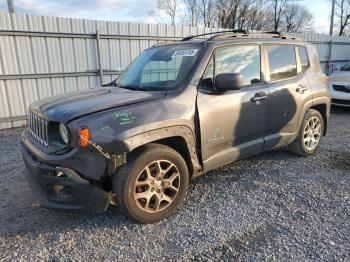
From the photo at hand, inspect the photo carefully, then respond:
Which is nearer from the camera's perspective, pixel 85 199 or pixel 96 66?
pixel 85 199

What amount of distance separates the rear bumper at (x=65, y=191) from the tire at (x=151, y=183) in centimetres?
21

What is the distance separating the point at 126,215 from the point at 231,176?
5.98ft

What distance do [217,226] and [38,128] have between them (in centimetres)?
215

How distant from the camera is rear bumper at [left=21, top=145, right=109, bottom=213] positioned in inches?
112

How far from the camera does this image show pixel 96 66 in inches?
343

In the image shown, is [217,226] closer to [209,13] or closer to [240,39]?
[240,39]

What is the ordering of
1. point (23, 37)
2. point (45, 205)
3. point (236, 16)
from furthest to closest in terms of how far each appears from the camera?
point (236, 16), point (23, 37), point (45, 205)

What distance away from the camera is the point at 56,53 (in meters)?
8.02

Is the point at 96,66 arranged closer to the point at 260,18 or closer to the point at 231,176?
the point at 231,176

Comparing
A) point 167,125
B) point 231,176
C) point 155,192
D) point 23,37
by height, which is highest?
point 23,37

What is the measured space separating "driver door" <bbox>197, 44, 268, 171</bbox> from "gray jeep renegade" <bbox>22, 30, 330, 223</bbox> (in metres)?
0.01

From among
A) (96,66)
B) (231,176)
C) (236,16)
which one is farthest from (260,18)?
(231,176)

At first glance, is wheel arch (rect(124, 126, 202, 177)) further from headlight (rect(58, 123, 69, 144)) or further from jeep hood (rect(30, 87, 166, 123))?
headlight (rect(58, 123, 69, 144))

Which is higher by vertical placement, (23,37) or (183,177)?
(23,37)
